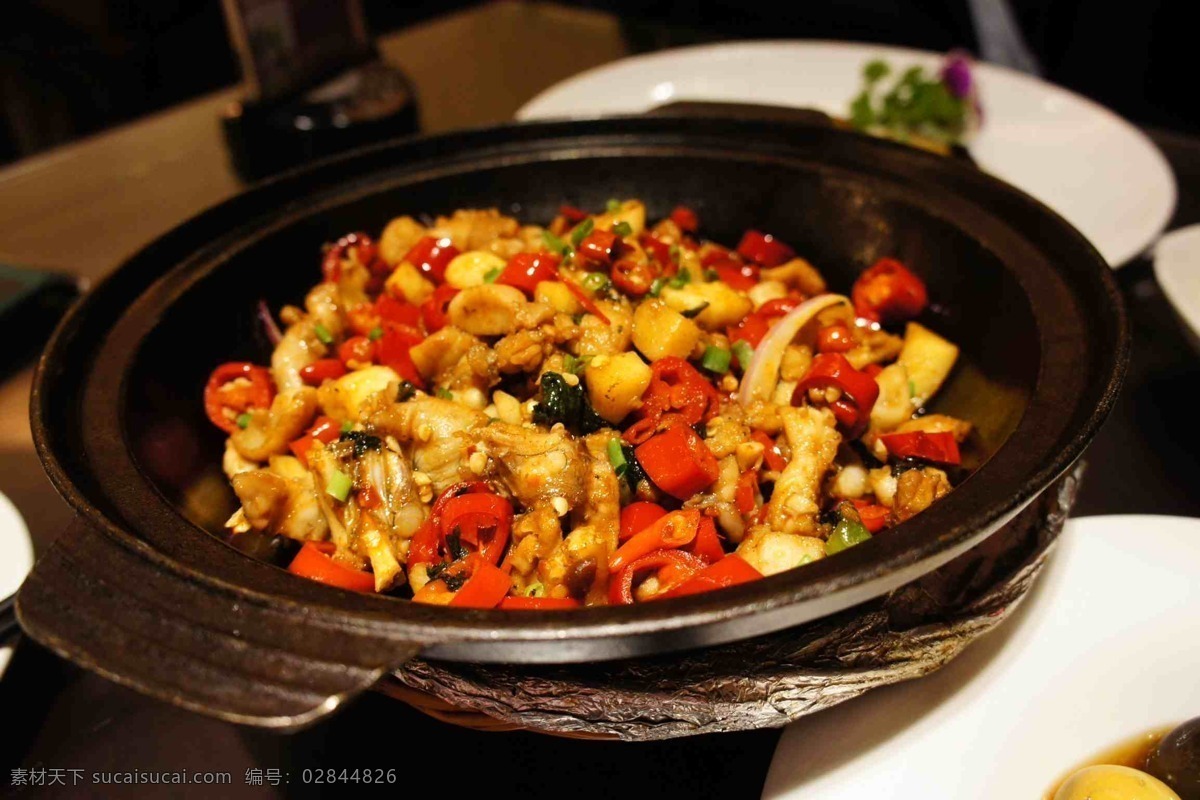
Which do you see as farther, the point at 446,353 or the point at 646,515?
the point at 446,353

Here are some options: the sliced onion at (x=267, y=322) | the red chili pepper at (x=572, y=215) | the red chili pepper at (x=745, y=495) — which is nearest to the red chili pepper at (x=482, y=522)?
the red chili pepper at (x=745, y=495)

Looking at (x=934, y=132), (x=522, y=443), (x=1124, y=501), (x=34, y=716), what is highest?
(x=522, y=443)

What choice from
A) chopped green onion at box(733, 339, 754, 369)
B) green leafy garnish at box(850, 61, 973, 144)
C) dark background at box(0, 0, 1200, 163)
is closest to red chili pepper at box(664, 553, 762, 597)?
chopped green onion at box(733, 339, 754, 369)

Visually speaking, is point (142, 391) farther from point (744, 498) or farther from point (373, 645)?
point (744, 498)

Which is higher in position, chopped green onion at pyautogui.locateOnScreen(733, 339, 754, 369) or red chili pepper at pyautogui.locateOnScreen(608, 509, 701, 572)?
chopped green onion at pyautogui.locateOnScreen(733, 339, 754, 369)

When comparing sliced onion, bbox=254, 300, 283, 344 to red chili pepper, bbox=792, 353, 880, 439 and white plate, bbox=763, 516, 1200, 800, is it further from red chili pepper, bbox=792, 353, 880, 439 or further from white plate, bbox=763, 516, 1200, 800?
white plate, bbox=763, 516, 1200, 800

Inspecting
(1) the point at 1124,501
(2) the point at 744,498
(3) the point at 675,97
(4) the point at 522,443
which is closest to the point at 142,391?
(4) the point at 522,443

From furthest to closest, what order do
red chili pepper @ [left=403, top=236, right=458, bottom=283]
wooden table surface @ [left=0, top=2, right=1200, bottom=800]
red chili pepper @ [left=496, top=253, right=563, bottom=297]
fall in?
1. red chili pepper @ [left=403, top=236, right=458, bottom=283]
2. red chili pepper @ [left=496, top=253, right=563, bottom=297]
3. wooden table surface @ [left=0, top=2, right=1200, bottom=800]
